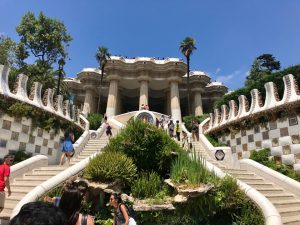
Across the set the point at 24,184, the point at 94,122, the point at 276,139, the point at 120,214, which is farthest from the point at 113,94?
the point at 120,214

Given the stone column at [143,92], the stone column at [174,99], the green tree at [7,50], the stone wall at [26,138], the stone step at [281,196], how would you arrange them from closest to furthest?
1. the stone step at [281,196]
2. the stone wall at [26,138]
3. the green tree at [7,50]
4. the stone column at [143,92]
5. the stone column at [174,99]

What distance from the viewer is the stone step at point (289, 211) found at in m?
8.99

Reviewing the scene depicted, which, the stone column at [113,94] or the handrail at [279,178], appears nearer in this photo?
the handrail at [279,178]

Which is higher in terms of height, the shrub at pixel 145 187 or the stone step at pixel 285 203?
the shrub at pixel 145 187

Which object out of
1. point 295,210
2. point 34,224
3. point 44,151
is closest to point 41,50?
point 44,151

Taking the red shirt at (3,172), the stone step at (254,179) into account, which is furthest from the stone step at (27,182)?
the stone step at (254,179)

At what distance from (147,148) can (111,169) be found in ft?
6.76

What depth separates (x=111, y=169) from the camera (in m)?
8.95

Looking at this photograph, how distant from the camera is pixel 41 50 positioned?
32.2 metres

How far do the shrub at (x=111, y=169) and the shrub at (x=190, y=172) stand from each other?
144 cm

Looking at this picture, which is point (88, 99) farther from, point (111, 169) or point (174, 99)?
point (111, 169)

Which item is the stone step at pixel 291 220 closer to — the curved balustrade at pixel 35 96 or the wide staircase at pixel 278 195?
the wide staircase at pixel 278 195

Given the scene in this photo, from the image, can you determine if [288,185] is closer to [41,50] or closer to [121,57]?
[41,50]

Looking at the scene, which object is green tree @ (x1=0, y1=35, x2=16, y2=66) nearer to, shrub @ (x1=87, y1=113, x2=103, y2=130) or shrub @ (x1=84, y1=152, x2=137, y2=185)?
shrub @ (x1=87, y1=113, x2=103, y2=130)
